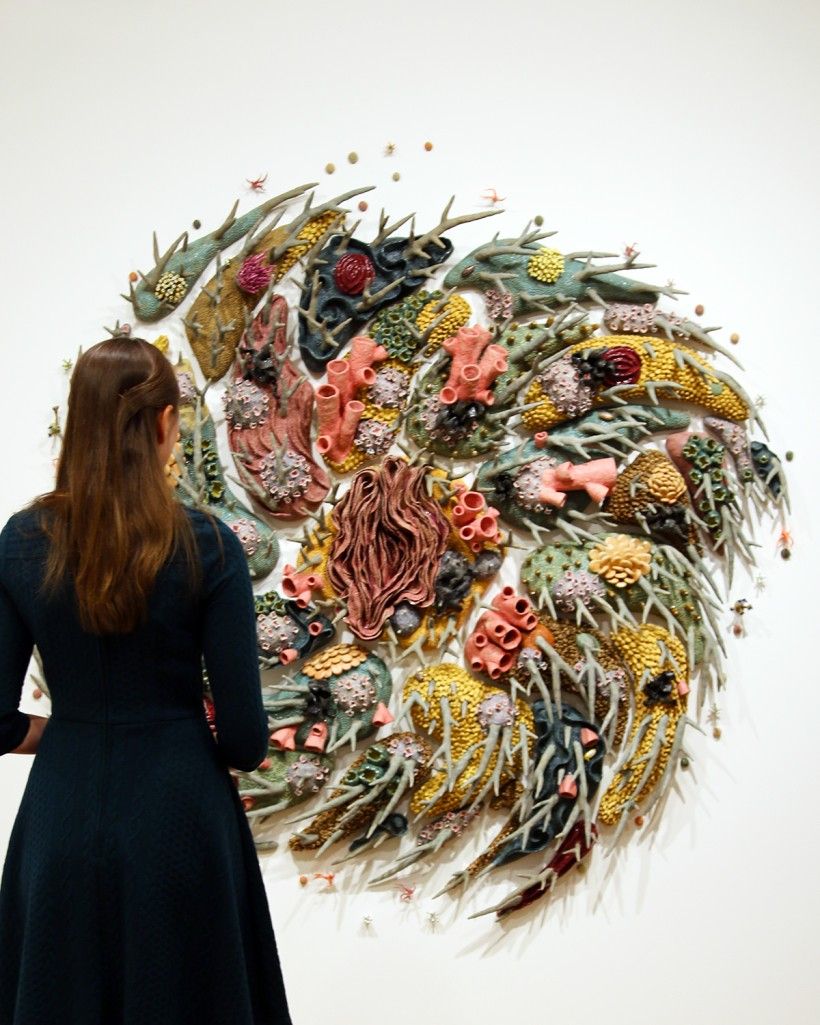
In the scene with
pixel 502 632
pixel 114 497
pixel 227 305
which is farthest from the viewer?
pixel 227 305

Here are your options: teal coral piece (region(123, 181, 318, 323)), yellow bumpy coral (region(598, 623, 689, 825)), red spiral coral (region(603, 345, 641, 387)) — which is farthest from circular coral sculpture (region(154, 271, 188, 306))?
yellow bumpy coral (region(598, 623, 689, 825))

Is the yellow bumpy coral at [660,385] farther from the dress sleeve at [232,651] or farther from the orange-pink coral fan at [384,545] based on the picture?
the dress sleeve at [232,651]

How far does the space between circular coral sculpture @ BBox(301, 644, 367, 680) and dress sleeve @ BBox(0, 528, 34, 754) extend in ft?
2.29

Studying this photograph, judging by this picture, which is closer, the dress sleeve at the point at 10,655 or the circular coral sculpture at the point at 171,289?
the dress sleeve at the point at 10,655

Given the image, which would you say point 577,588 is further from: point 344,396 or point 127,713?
point 127,713

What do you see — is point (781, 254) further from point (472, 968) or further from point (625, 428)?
point (472, 968)

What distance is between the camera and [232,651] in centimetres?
117

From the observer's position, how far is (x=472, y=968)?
1915 millimetres

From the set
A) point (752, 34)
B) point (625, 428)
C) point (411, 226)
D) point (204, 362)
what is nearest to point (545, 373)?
point (625, 428)

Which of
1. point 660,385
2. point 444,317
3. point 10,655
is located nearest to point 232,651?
point 10,655

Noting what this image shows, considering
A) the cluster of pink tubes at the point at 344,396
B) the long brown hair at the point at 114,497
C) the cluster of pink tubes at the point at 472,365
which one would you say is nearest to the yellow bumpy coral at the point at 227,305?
the cluster of pink tubes at the point at 344,396

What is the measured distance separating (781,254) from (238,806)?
1381mm

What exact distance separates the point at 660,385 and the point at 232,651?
101 cm

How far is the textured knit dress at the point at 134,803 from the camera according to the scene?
116cm
